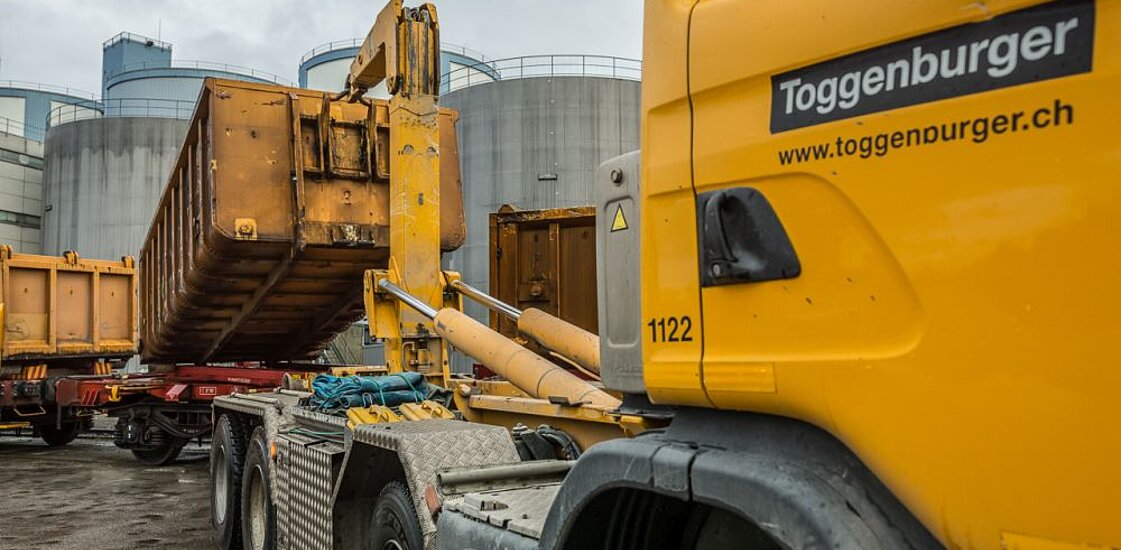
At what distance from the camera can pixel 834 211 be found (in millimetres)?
1699

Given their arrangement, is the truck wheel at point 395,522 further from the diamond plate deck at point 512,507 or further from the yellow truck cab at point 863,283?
the yellow truck cab at point 863,283

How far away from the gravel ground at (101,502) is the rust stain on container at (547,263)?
12.1 feet

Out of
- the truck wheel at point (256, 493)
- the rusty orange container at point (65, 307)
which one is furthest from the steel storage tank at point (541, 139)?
the truck wheel at point (256, 493)

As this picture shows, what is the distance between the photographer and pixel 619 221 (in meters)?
2.39

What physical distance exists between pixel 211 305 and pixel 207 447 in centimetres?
545

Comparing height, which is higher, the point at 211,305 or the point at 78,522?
the point at 211,305

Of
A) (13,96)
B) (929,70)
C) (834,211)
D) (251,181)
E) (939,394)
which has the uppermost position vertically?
(13,96)

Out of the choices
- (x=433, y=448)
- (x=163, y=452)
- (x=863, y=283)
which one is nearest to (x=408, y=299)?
(x=433, y=448)

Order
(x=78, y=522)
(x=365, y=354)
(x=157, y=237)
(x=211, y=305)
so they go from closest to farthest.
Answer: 1. (x=78, y=522)
2. (x=211, y=305)
3. (x=157, y=237)
4. (x=365, y=354)

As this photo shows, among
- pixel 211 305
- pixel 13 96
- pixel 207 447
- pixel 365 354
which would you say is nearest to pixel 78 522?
pixel 211 305

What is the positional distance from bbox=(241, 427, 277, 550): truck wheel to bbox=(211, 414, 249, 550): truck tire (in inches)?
6.7

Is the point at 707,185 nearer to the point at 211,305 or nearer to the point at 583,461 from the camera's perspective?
the point at 583,461

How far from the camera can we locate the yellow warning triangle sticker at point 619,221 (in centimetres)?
238

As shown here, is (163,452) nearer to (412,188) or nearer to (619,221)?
(412,188)
